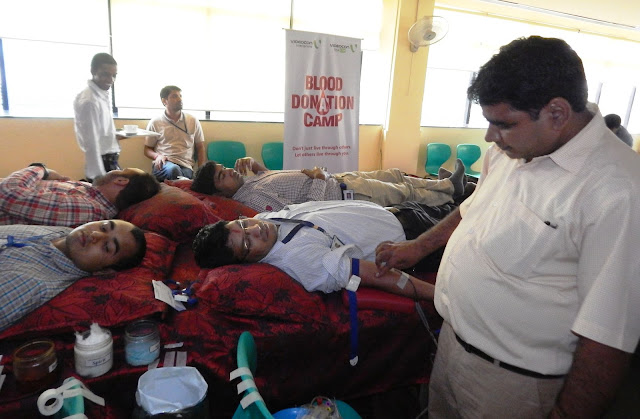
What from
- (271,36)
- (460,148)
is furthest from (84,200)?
(460,148)

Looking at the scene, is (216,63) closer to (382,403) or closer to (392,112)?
(392,112)

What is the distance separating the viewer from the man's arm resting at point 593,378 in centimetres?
78

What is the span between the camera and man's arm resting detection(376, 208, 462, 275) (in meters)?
1.44

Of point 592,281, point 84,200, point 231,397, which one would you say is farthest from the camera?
point 84,200

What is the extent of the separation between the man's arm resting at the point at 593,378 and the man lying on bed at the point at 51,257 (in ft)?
5.38

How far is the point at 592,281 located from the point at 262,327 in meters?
1.10

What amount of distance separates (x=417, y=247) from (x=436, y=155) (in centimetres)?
471

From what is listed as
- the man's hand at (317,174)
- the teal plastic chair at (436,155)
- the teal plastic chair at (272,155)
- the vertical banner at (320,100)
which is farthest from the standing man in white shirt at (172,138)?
the teal plastic chair at (436,155)

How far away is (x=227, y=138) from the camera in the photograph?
4984mm

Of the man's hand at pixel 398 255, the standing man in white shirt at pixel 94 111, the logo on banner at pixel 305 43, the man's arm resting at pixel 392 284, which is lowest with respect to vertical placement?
the man's arm resting at pixel 392 284

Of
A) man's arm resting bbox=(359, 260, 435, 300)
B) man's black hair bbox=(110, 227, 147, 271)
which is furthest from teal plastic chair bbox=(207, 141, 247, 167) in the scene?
man's arm resting bbox=(359, 260, 435, 300)

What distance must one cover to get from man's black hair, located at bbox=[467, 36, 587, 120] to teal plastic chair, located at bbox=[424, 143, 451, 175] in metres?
5.14

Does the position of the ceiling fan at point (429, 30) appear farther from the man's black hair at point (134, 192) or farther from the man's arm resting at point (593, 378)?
the man's arm resting at point (593, 378)

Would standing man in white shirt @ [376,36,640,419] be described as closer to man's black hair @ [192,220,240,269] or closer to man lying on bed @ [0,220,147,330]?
man's black hair @ [192,220,240,269]
